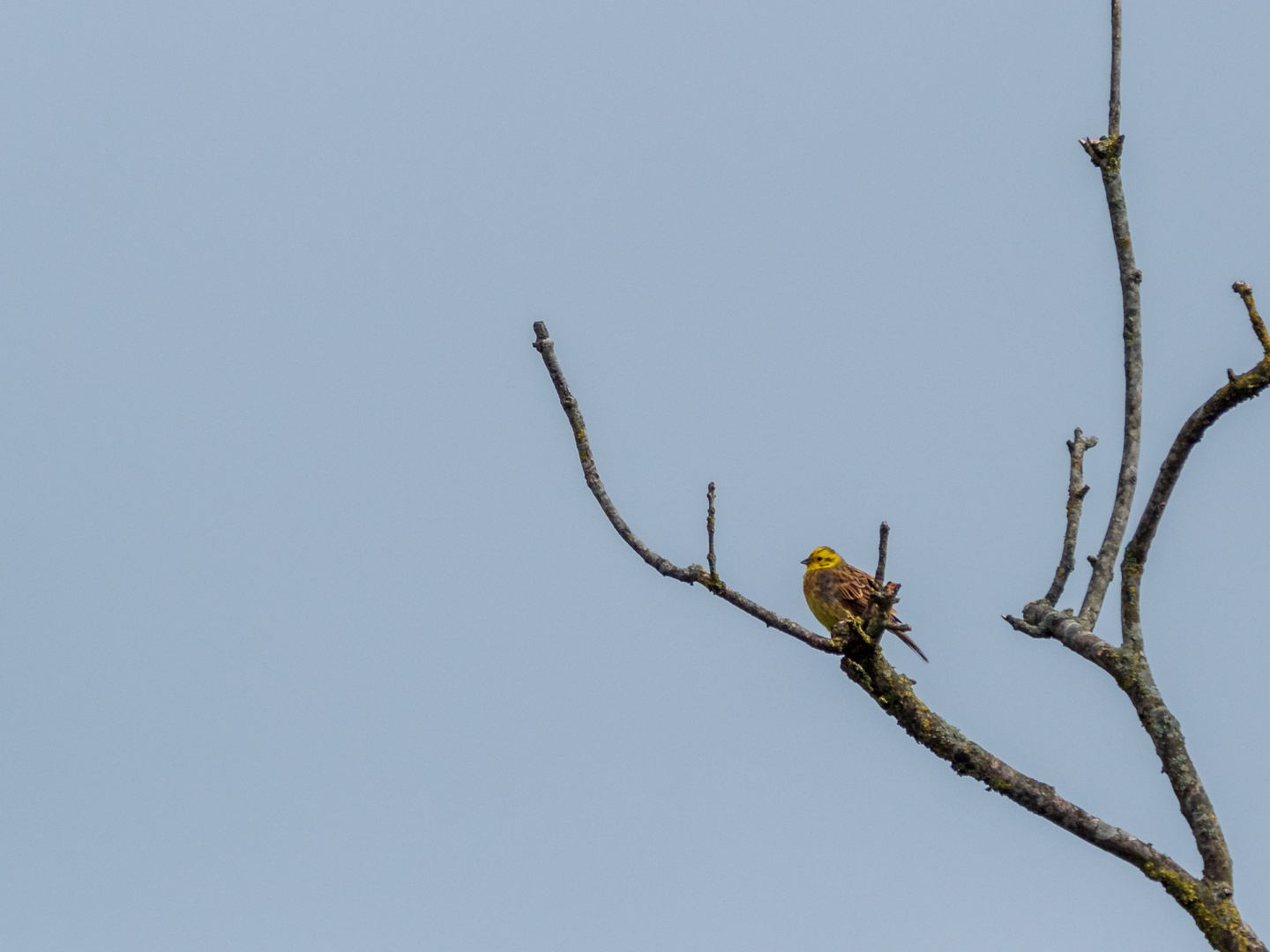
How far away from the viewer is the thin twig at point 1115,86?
6.51 meters

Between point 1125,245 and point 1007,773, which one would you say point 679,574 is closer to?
point 1007,773

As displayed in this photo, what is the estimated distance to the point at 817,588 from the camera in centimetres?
1496

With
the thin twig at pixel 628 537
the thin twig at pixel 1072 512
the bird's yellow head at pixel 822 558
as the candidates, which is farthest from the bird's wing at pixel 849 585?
the thin twig at pixel 628 537

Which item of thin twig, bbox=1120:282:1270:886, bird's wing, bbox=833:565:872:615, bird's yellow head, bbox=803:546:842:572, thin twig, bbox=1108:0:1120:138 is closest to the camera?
thin twig, bbox=1120:282:1270:886

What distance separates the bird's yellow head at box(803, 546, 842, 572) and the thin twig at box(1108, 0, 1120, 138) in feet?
35.0

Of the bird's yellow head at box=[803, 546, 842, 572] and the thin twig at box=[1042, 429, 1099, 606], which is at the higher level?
the bird's yellow head at box=[803, 546, 842, 572]

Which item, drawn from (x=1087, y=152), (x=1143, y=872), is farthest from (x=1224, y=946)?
(x=1087, y=152)

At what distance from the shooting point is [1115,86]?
659 centimetres

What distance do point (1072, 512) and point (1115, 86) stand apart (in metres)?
2.35

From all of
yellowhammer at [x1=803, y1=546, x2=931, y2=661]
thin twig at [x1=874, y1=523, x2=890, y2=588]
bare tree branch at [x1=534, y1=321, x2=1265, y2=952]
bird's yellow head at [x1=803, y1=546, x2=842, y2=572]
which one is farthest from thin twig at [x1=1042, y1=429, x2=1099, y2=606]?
bird's yellow head at [x1=803, y1=546, x2=842, y2=572]

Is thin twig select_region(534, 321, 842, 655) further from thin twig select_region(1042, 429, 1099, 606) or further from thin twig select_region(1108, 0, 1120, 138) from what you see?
thin twig select_region(1108, 0, 1120, 138)

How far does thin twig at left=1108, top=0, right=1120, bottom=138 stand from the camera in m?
6.51

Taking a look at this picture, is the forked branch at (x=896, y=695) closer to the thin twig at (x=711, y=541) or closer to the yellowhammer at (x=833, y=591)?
the thin twig at (x=711, y=541)

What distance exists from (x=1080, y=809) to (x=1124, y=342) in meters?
2.38
